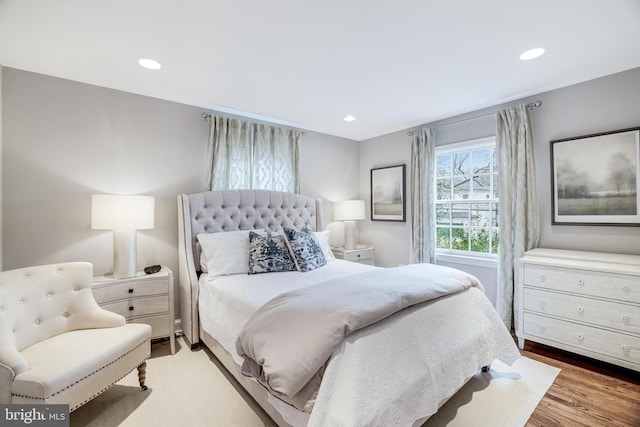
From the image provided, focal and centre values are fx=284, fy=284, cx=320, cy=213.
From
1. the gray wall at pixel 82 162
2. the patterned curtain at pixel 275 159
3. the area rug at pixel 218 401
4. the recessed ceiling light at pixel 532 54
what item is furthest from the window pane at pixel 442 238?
the gray wall at pixel 82 162

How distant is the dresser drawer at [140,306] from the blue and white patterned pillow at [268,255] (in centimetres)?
81

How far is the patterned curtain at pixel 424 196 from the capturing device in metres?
3.76

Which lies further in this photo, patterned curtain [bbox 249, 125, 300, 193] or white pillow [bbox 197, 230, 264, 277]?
patterned curtain [bbox 249, 125, 300, 193]

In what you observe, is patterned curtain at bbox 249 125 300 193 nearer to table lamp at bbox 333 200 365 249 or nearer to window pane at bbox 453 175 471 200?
table lamp at bbox 333 200 365 249

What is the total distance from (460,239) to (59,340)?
13.2 feet

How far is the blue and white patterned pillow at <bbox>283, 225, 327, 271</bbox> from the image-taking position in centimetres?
286

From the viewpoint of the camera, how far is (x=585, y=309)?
2.33 meters

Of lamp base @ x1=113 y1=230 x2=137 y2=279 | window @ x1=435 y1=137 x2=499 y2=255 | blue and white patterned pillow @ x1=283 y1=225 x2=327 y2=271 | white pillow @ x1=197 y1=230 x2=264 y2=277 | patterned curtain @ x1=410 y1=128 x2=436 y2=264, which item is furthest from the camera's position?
patterned curtain @ x1=410 y1=128 x2=436 y2=264

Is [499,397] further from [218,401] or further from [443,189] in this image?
[443,189]

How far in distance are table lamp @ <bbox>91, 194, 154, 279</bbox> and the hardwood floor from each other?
318cm

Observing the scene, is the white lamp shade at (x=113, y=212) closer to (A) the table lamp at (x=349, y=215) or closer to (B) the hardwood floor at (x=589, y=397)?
(A) the table lamp at (x=349, y=215)

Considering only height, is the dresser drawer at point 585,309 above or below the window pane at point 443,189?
below

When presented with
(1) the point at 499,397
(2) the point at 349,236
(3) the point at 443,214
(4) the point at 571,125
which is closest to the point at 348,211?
(2) the point at 349,236

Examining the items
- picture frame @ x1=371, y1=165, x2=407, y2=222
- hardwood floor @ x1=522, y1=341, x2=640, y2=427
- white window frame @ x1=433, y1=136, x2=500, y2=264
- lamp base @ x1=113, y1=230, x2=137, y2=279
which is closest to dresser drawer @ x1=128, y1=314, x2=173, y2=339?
lamp base @ x1=113, y1=230, x2=137, y2=279
